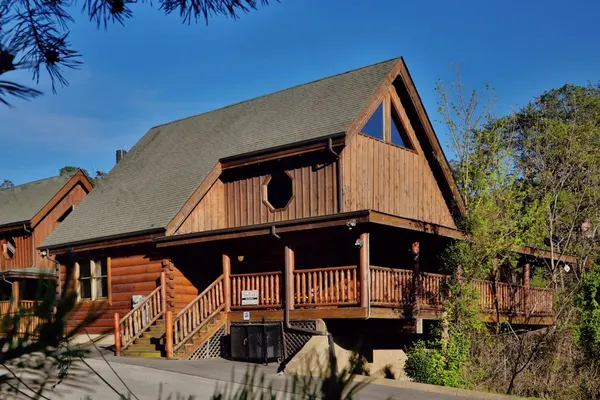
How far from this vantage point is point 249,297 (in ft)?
58.1

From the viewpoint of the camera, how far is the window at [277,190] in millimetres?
19875

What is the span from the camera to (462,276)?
16750mm

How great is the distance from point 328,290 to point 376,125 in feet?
17.3

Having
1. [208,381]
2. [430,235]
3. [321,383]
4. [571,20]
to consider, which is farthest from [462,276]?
[571,20]

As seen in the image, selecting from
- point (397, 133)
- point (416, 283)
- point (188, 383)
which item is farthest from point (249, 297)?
point (397, 133)

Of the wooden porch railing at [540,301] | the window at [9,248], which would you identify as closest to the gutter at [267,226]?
the wooden porch railing at [540,301]

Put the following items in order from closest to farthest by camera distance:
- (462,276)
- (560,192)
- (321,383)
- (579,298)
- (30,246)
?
(321,383) < (462,276) < (579,298) < (560,192) < (30,246)

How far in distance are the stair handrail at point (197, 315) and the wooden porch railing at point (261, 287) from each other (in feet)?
1.16

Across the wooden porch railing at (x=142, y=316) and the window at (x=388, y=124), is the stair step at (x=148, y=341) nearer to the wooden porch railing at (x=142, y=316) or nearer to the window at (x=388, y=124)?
the wooden porch railing at (x=142, y=316)

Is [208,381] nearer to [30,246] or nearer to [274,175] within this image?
[274,175]

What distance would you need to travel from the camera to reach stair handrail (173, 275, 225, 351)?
1722cm

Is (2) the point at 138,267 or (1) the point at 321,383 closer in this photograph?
(1) the point at 321,383

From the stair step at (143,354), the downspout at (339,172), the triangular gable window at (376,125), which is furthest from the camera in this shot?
the triangular gable window at (376,125)

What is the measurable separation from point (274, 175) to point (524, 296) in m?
8.00
